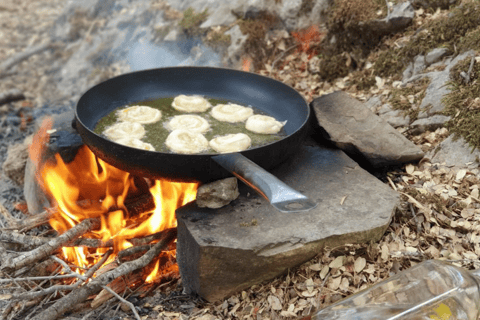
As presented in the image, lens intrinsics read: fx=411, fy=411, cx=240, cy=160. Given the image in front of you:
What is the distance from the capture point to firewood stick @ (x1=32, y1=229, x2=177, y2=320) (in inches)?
114

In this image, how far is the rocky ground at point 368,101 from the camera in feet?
9.71

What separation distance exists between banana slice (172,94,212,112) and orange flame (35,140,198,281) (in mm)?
854

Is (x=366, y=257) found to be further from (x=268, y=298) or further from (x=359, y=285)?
(x=268, y=298)

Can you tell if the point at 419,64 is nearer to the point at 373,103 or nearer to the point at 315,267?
the point at 373,103

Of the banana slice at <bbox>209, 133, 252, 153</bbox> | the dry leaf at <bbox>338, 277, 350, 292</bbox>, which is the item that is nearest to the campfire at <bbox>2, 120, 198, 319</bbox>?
the banana slice at <bbox>209, 133, 252, 153</bbox>

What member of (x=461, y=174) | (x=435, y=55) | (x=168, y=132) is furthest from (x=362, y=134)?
(x=168, y=132)

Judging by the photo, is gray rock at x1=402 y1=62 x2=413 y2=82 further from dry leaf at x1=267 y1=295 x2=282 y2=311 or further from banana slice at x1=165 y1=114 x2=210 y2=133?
dry leaf at x1=267 y1=295 x2=282 y2=311

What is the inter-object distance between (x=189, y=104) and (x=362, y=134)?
67.9 inches

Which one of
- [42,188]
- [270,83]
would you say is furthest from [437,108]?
[42,188]

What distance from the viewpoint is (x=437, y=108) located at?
13.2 ft

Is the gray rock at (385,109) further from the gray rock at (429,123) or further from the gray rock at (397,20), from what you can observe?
the gray rock at (397,20)

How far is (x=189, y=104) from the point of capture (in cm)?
415

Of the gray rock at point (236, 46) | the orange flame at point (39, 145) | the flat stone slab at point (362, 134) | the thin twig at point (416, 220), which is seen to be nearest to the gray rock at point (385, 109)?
the flat stone slab at point (362, 134)

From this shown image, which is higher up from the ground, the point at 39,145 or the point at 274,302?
the point at 39,145
